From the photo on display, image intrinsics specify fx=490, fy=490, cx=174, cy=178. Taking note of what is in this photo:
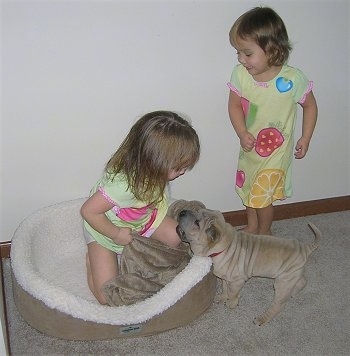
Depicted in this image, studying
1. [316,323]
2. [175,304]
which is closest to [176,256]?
[175,304]

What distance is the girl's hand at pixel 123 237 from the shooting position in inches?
72.0

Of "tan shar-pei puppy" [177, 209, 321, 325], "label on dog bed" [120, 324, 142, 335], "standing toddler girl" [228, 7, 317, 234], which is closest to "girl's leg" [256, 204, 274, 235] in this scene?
"standing toddler girl" [228, 7, 317, 234]

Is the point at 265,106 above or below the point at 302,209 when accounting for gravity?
above

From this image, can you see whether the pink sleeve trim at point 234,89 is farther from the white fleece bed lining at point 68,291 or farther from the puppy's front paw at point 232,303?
the puppy's front paw at point 232,303

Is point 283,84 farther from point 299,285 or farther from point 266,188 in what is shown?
point 299,285

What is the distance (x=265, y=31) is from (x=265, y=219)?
0.88 m

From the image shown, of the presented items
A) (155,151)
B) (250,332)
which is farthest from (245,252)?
(155,151)

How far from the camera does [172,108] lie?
2.11 m

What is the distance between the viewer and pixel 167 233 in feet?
6.47

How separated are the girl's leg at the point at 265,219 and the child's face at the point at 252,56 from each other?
25.6 inches

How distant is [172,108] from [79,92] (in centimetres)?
40

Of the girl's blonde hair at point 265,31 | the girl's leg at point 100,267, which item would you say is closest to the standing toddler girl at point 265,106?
the girl's blonde hair at point 265,31

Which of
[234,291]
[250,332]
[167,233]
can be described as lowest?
[250,332]

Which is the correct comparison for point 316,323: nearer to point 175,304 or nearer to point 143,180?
point 175,304
